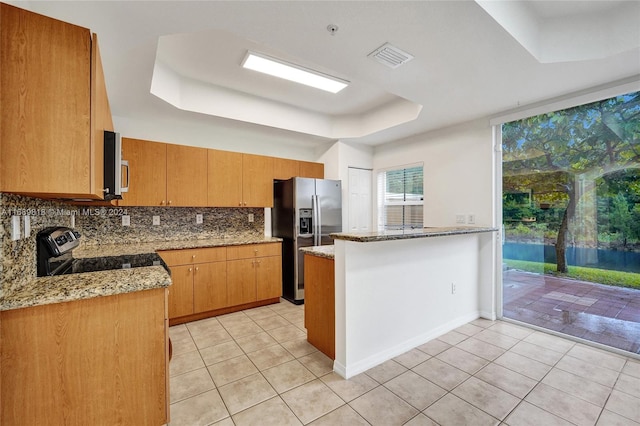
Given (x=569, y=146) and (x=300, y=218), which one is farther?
(x=300, y=218)

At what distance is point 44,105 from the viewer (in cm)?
123

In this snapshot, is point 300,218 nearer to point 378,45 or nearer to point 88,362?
point 378,45

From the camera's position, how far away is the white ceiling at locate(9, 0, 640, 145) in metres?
1.69

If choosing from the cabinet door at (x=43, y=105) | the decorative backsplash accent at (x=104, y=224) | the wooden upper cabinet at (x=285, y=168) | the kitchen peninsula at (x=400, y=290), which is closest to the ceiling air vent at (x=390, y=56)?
the kitchen peninsula at (x=400, y=290)

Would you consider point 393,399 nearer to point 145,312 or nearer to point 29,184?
point 145,312

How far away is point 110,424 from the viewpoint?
55.2 inches

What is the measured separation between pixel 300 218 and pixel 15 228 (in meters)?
2.88

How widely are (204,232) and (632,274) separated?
15.5 ft

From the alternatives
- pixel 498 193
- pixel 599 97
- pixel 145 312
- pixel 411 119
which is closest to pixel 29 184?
pixel 145 312

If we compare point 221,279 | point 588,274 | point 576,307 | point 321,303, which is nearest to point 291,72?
point 321,303

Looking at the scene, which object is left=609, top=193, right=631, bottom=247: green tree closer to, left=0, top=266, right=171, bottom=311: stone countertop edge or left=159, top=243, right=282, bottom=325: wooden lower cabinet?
→ left=159, top=243, right=282, bottom=325: wooden lower cabinet

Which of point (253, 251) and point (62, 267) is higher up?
point (62, 267)

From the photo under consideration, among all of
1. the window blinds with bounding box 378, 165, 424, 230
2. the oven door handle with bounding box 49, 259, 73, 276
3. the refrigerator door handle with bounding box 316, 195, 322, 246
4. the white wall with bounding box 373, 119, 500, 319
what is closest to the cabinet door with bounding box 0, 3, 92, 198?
the oven door handle with bounding box 49, 259, 73, 276

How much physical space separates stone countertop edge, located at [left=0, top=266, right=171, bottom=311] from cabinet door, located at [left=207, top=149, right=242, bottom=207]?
2106 mm
